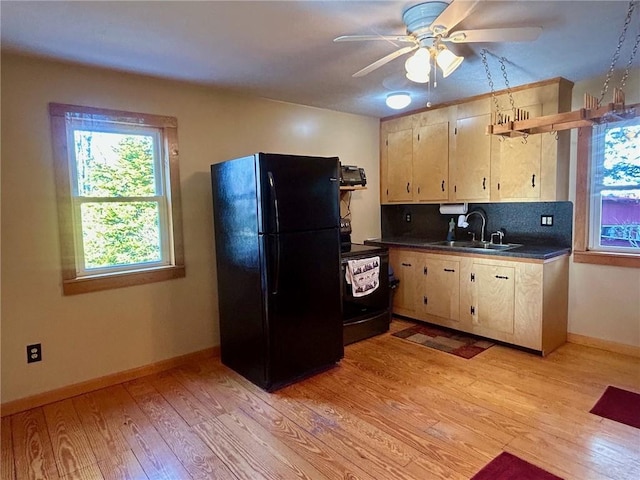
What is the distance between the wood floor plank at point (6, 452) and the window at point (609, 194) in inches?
168

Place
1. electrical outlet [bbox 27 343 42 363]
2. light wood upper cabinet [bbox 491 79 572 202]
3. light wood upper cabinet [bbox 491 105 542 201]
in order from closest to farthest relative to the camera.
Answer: electrical outlet [bbox 27 343 42 363] → light wood upper cabinet [bbox 491 79 572 202] → light wood upper cabinet [bbox 491 105 542 201]

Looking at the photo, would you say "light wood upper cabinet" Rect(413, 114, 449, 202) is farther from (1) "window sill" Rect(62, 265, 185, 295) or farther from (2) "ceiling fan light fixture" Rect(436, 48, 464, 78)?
(1) "window sill" Rect(62, 265, 185, 295)

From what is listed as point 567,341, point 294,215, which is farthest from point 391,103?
point 567,341

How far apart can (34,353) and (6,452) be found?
0.66 m

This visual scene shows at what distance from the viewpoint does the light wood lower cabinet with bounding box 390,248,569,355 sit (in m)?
3.26

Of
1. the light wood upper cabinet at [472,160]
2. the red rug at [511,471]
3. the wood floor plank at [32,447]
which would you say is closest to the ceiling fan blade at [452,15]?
the light wood upper cabinet at [472,160]

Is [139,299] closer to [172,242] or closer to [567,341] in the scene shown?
[172,242]

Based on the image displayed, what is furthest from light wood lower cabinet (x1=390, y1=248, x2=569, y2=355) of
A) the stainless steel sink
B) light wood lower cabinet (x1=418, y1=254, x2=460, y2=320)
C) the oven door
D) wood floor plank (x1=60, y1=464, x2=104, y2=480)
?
wood floor plank (x1=60, y1=464, x2=104, y2=480)

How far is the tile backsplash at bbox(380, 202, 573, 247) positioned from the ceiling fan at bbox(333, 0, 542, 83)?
213cm

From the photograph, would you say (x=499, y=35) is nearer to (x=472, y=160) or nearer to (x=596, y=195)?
(x=472, y=160)

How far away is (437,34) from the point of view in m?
2.02

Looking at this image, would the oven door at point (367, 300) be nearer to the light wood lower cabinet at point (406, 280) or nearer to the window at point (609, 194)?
the light wood lower cabinet at point (406, 280)

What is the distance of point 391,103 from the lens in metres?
3.23

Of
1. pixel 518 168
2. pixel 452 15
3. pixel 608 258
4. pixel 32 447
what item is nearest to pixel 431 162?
pixel 518 168
